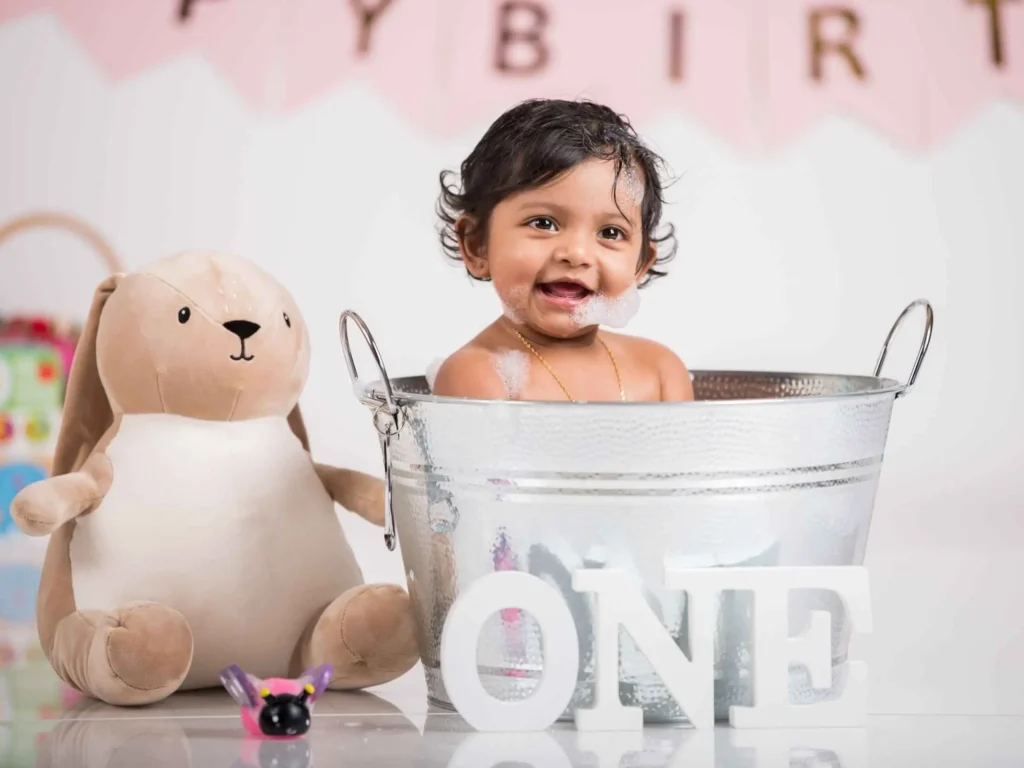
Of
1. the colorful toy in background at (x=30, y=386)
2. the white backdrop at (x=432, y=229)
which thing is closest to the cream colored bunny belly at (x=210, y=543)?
the colorful toy in background at (x=30, y=386)

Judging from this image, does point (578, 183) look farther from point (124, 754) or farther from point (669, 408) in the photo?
point (124, 754)

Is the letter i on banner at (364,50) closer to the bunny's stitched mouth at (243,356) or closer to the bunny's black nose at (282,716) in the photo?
the bunny's stitched mouth at (243,356)

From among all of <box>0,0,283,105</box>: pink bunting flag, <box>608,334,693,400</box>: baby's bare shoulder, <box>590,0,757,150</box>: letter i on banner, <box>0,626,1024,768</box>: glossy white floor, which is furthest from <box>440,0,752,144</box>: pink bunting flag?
<box>0,626,1024,768</box>: glossy white floor

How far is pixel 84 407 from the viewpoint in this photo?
1.45 m

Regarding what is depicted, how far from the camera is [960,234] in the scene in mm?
2660

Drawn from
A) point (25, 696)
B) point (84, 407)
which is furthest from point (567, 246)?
point (25, 696)

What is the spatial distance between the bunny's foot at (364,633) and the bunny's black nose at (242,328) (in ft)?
0.84

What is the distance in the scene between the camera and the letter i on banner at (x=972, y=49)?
2.67 meters

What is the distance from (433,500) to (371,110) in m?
1.55

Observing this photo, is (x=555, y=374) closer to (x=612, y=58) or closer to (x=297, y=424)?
(x=297, y=424)

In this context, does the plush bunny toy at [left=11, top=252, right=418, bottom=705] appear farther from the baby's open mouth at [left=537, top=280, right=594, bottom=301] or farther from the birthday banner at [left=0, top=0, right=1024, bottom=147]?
the birthday banner at [left=0, top=0, right=1024, bottom=147]

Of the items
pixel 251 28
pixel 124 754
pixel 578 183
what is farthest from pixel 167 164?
pixel 124 754

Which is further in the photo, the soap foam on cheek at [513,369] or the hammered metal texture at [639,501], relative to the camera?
the soap foam on cheek at [513,369]

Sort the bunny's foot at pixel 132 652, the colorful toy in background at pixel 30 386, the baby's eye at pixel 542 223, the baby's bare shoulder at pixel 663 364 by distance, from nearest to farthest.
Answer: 1. the bunny's foot at pixel 132 652
2. the baby's eye at pixel 542 223
3. the baby's bare shoulder at pixel 663 364
4. the colorful toy in background at pixel 30 386
